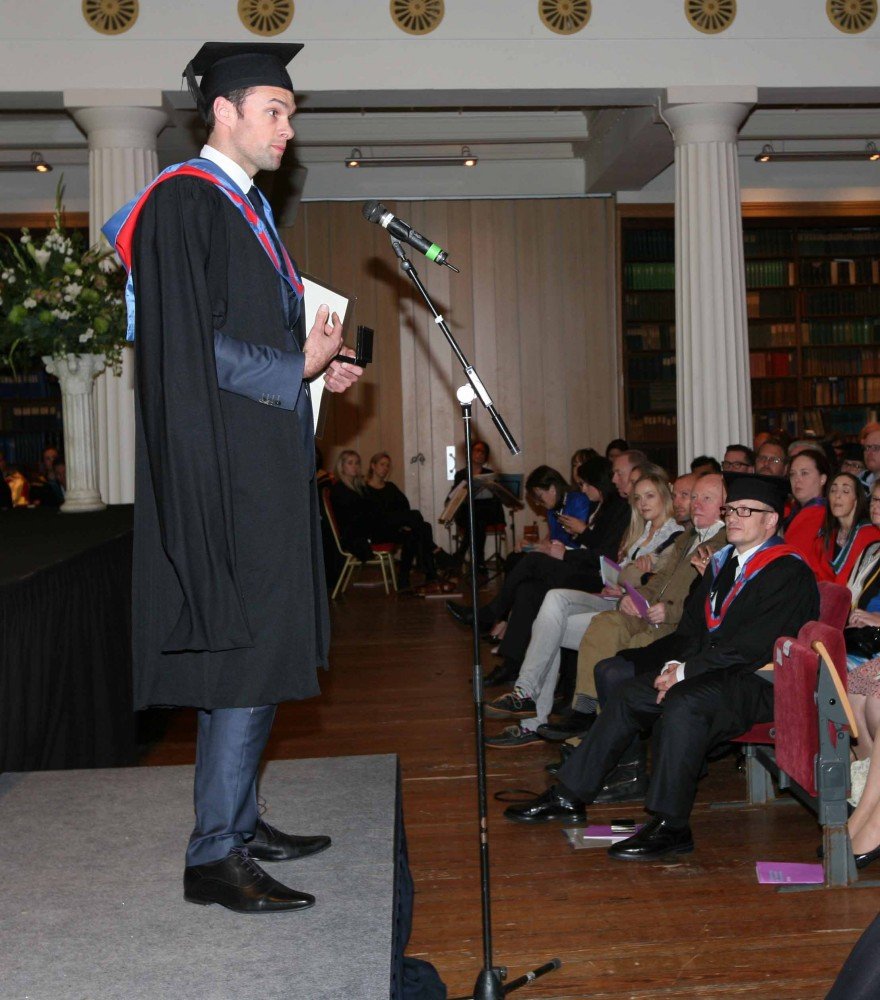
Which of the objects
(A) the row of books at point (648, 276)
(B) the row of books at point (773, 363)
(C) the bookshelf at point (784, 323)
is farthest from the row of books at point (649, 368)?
(B) the row of books at point (773, 363)

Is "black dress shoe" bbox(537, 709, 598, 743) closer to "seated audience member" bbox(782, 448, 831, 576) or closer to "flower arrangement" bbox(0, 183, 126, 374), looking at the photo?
"seated audience member" bbox(782, 448, 831, 576)

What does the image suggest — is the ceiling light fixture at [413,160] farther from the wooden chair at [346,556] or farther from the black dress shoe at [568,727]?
Result: the black dress shoe at [568,727]

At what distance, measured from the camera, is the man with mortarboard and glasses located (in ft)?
6.22

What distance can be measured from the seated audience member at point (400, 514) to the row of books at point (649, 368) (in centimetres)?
254

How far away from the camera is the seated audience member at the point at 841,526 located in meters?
4.71

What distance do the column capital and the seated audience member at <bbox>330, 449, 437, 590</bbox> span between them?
4.01 m

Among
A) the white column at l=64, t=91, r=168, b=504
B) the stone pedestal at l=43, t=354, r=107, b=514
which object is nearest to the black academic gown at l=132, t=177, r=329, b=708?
the stone pedestal at l=43, t=354, r=107, b=514

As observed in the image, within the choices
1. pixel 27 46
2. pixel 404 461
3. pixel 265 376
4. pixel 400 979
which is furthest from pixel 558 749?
A: pixel 404 461

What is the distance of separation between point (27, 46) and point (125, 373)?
1.98 m

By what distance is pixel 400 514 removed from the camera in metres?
10.4

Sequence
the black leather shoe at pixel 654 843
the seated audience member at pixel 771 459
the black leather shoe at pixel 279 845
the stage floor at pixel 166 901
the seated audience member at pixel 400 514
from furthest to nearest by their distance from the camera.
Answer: the seated audience member at pixel 400 514, the seated audience member at pixel 771 459, the black leather shoe at pixel 654 843, the black leather shoe at pixel 279 845, the stage floor at pixel 166 901

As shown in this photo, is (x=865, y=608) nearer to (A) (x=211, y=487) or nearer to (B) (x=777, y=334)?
(A) (x=211, y=487)

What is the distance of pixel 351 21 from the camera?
713cm

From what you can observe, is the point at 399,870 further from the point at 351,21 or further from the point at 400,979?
the point at 351,21
